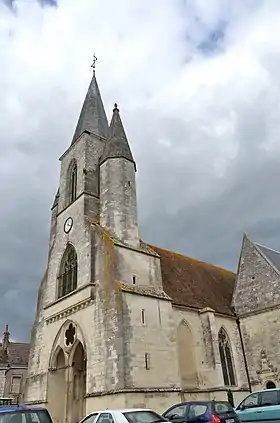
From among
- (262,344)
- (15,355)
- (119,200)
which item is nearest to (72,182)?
(119,200)

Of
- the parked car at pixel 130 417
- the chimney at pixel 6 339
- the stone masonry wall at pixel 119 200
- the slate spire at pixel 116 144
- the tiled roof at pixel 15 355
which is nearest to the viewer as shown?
the parked car at pixel 130 417

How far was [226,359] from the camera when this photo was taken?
19.5 metres

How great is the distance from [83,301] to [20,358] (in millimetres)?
29115

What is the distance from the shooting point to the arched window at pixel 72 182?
2235 cm

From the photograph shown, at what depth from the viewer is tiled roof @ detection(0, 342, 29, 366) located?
39.5m

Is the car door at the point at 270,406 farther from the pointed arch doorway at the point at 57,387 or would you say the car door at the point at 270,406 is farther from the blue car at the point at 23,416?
the pointed arch doorway at the point at 57,387

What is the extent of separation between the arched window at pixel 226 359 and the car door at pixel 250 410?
8.05m

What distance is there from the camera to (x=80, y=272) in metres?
18.4

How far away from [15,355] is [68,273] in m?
26.7

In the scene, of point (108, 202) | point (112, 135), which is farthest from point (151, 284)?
point (112, 135)

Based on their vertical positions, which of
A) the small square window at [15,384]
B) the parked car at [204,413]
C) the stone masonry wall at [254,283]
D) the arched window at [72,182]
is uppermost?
the arched window at [72,182]

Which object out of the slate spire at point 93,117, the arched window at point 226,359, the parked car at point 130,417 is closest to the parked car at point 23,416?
the parked car at point 130,417

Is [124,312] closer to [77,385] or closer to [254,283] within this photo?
[77,385]

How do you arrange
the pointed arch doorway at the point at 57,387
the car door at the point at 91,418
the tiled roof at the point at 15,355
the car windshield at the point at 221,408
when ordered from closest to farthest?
the car door at the point at 91,418 < the car windshield at the point at 221,408 < the pointed arch doorway at the point at 57,387 < the tiled roof at the point at 15,355
